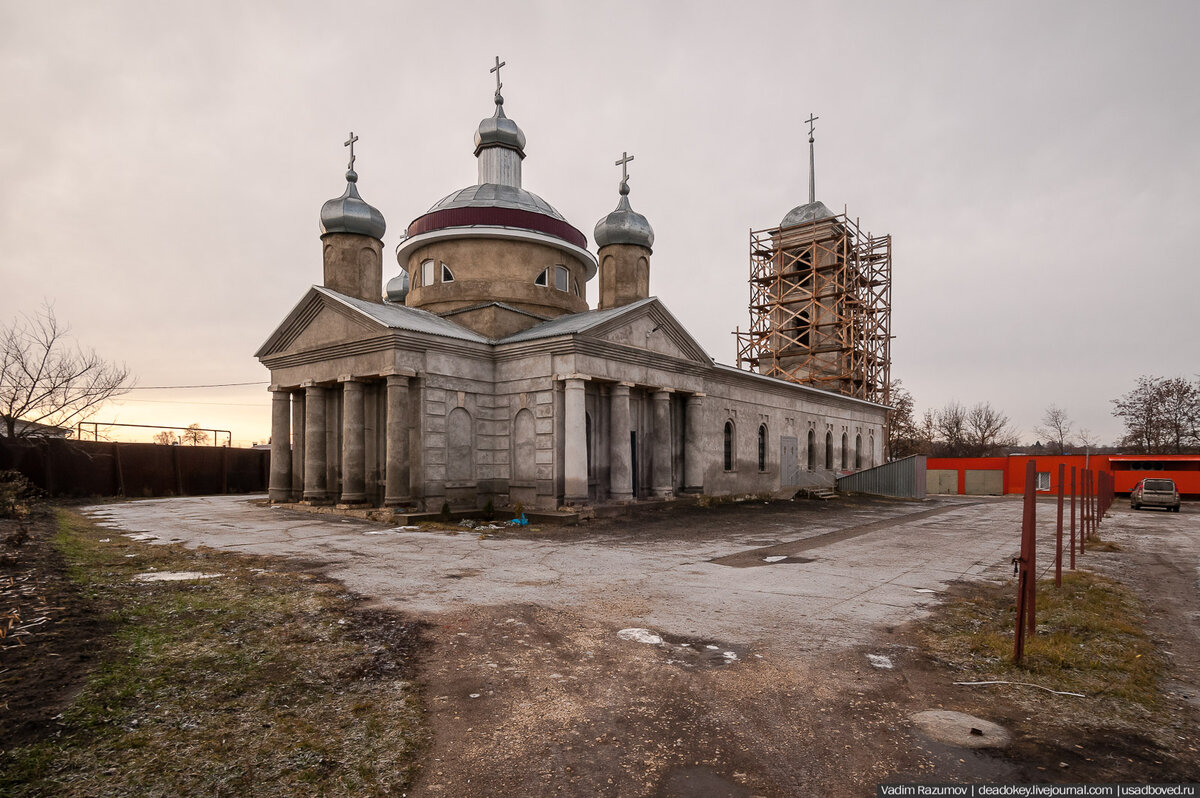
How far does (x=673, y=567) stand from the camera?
11.5m

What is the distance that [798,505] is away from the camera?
88.6 feet

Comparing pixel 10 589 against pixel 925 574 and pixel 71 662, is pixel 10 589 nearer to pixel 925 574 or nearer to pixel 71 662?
pixel 71 662

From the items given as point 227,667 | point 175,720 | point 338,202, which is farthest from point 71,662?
point 338,202

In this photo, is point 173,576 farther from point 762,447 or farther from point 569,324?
point 762,447

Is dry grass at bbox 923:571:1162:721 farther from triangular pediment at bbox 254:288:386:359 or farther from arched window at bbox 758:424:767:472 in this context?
arched window at bbox 758:424:767:472

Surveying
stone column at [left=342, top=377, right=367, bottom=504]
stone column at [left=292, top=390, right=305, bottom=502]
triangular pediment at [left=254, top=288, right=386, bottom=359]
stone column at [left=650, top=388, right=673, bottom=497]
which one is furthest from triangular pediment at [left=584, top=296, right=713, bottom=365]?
stone column at [left=292, top=390, right=305, bottom=502]

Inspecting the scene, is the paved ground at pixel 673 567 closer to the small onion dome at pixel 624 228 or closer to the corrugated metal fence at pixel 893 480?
the small onion dome at pixel 624 228

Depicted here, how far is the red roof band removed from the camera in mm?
24000

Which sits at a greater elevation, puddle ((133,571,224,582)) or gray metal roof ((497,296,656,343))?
gray metal roof ((497,296,656,343))

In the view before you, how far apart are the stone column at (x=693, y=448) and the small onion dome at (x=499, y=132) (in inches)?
476

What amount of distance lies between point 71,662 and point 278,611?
2.20 m

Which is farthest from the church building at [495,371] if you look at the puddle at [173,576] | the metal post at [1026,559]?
the metal post at [1026,559]

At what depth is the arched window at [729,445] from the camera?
28.6 metres

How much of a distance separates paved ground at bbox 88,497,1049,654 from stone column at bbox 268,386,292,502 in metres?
3.19
